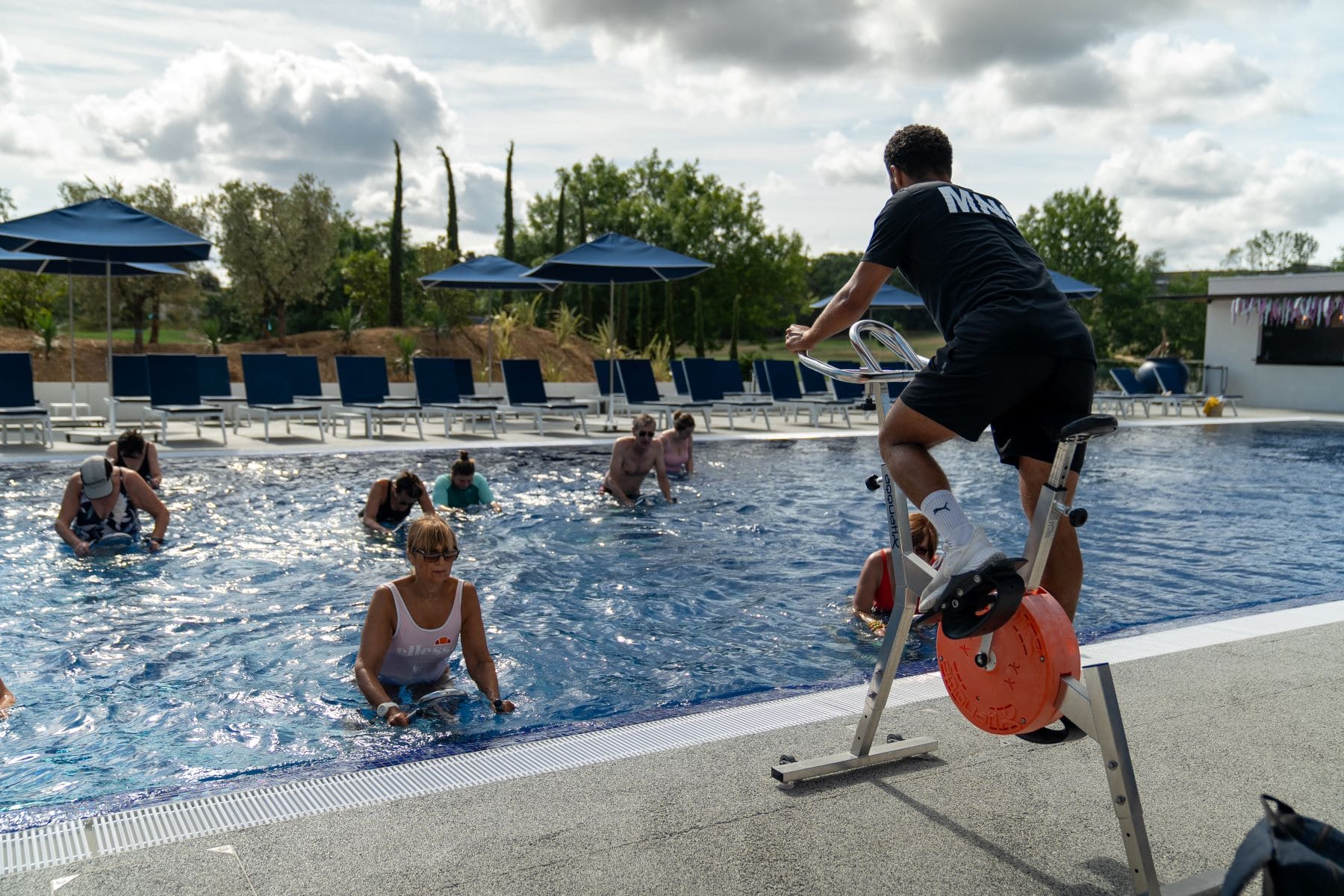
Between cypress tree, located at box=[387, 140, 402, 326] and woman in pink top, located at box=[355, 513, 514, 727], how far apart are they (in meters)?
27.2

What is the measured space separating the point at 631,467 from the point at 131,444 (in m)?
4.48

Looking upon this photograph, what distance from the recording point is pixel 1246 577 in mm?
8047

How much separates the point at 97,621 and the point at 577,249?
12678mm

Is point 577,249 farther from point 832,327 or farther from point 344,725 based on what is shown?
point 832,327

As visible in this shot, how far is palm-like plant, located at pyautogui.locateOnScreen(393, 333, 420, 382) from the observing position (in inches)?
1049

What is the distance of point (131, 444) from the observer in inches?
342

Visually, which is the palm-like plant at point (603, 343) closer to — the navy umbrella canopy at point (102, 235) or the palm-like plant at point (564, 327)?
the palm-like plant at point (564, 327)

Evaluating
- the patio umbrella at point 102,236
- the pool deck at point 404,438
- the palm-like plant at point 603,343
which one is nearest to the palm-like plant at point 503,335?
the palm-like plant at point 603,343

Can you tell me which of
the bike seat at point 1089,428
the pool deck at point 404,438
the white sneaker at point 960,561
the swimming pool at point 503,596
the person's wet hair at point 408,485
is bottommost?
the swimming pool at point 503,596

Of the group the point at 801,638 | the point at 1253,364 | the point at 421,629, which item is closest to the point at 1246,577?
the point at 801,638

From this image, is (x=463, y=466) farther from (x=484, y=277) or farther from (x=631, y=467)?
A: (x=484, y=277)

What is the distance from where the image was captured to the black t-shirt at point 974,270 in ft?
8.73

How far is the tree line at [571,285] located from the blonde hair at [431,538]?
912 inches

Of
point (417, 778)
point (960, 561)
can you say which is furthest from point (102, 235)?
point (960, 561)
